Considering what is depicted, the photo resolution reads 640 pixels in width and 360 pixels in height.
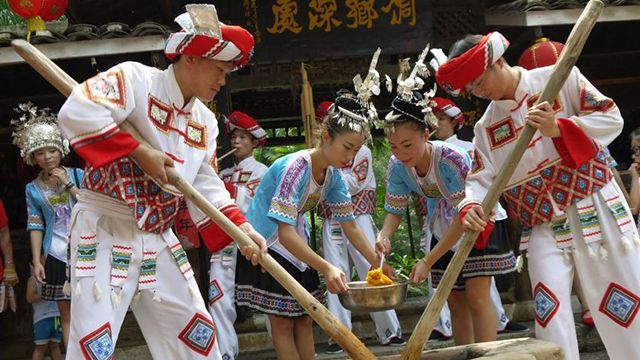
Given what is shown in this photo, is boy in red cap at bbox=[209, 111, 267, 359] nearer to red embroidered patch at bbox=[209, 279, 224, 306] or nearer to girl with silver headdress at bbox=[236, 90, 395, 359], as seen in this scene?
red embroidered patch at bbox=[209, 279, 224, 306]

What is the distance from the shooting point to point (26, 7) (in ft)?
23.0

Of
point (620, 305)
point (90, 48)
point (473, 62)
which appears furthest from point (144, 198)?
point (90, 48)

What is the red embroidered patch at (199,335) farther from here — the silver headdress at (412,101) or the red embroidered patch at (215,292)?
the red embroidered patch at (215,292)

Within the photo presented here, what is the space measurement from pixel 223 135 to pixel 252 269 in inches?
107

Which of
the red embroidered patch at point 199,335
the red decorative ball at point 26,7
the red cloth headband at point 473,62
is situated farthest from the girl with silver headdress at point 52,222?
the red cloth headband at point 473,62

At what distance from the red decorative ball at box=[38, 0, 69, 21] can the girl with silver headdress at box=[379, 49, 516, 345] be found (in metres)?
3.03

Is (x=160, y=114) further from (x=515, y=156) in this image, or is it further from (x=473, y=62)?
(x=515, y=156)

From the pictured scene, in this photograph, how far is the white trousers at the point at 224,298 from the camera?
7094 mm

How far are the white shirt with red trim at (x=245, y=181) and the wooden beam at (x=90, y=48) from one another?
1208 millimetres

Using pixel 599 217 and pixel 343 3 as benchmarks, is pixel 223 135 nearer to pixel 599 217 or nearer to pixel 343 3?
pixel 343 3

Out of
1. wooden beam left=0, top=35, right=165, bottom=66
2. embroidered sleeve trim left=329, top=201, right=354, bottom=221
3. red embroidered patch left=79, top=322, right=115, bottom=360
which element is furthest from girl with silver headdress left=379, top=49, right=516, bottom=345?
wooden beam left=0, top=35, right=165, bottom=66

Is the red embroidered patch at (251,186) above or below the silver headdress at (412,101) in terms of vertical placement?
below

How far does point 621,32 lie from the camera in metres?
9.52

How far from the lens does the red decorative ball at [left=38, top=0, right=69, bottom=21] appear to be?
278 inches
